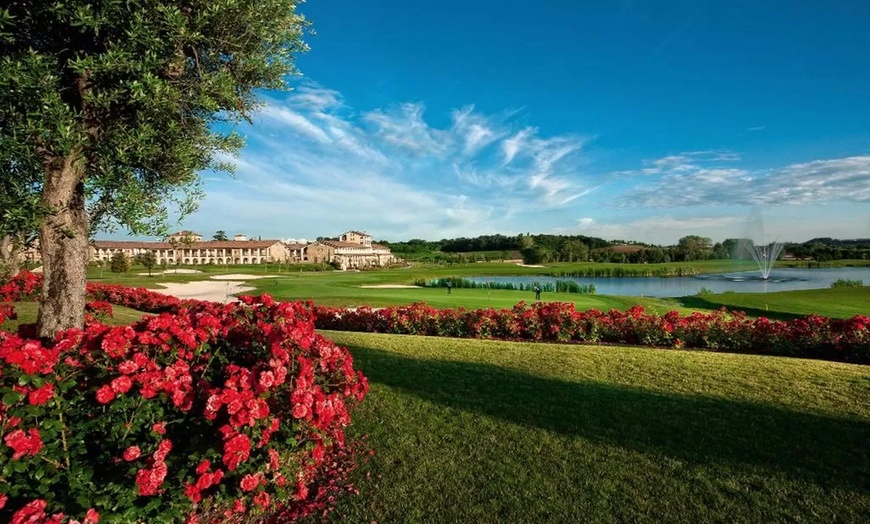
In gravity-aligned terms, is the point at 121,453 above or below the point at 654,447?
above

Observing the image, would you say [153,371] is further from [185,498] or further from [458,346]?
[458,346]

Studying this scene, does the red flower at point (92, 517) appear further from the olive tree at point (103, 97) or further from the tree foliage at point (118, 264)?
the tree foliage at point (118, 264)

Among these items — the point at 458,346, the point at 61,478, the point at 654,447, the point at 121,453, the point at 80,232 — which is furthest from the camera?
the point at 458,346

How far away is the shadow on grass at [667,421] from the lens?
16.0 ft

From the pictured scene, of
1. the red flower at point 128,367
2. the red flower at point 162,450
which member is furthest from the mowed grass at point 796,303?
the red flower at point 128,367

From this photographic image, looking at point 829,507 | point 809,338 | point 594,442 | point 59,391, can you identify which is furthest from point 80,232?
point 809,338

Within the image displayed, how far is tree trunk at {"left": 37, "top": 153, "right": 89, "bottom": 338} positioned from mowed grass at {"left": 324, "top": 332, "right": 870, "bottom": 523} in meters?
4.14

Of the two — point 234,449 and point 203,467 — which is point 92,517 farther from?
point 234,449

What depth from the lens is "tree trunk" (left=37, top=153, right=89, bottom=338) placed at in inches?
229

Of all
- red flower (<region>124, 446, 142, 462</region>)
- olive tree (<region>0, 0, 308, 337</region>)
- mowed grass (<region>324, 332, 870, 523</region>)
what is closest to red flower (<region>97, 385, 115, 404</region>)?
red flower (<region>124, 446, 142, 462</region>)

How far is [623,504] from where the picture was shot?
4.02 meters

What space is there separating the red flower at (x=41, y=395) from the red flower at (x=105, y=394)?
29 cm

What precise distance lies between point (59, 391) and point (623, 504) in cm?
477

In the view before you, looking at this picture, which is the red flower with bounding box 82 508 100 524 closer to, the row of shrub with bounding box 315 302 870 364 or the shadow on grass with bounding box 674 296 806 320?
the row of shrub with bounding box 315 302 870 364
